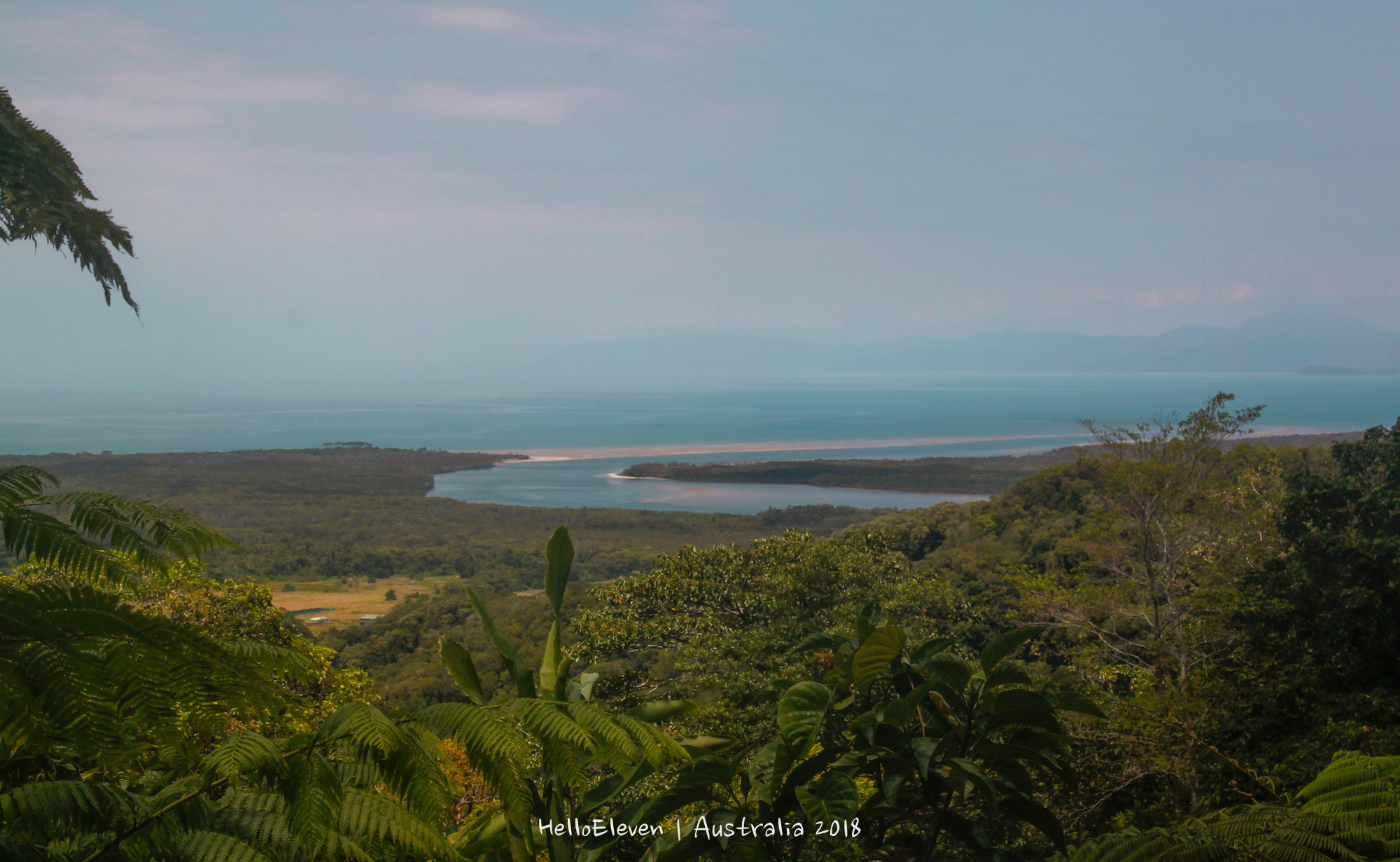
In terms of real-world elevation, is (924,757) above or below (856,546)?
above

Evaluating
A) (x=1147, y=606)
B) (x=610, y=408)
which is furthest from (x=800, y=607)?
(x=610, y=408)

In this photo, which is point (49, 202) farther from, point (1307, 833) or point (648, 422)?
point (648, 422)

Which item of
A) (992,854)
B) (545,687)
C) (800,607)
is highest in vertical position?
(545,687)

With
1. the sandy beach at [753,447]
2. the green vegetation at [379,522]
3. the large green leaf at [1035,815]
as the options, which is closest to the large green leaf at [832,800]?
the large green leaf at [1035,815]

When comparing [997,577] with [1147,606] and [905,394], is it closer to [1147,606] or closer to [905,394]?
[1147,606]

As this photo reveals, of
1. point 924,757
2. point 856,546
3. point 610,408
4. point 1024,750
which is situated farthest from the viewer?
point 610,408

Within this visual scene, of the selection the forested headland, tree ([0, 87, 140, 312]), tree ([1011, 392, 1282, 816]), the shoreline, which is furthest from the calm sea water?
tree ([0, 87, 140, 312])

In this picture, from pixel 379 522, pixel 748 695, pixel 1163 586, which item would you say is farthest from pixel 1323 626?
pixel 379 522
